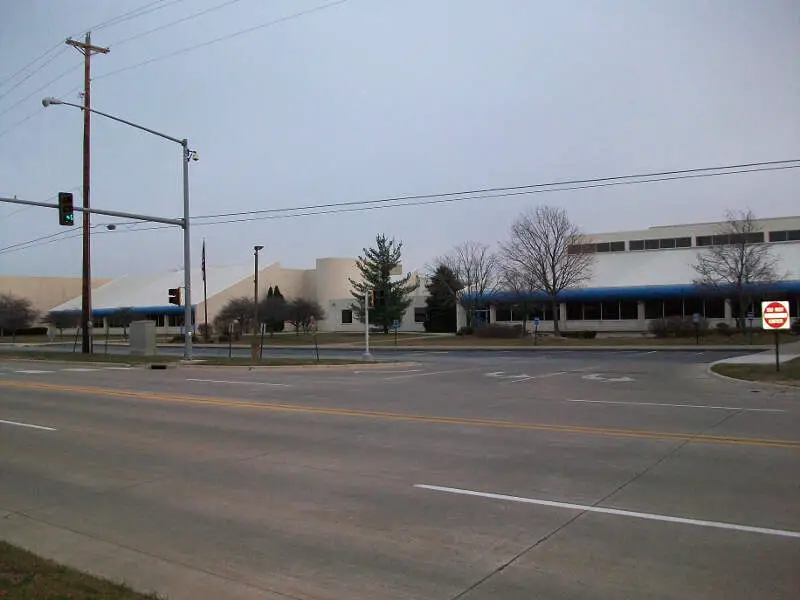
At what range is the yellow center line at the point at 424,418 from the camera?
387 inches

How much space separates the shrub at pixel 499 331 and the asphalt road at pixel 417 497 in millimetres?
37834

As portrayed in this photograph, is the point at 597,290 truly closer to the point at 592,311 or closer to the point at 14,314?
the point at 592,311

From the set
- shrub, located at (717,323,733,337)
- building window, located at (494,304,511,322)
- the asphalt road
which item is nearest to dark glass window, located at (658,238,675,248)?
building window, located at (494,304,511,322)

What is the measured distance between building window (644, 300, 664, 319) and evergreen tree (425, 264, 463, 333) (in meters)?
17.8

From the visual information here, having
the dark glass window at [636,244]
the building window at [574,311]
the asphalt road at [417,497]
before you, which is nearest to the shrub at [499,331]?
the building window at [574,311]

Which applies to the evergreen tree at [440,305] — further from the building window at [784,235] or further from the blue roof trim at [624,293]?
the building window at [784,235]

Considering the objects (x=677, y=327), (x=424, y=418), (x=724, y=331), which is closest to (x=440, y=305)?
(x=677, y=327)

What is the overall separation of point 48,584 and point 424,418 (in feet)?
28.2

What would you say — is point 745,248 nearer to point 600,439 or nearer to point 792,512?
point 600,439

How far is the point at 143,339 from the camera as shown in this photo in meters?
34.8

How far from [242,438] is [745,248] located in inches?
1664

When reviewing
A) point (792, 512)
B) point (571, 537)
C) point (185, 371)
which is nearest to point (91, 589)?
point (571, 537)

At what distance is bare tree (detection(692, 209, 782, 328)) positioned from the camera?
4262 cm

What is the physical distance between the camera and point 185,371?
2650 cm
